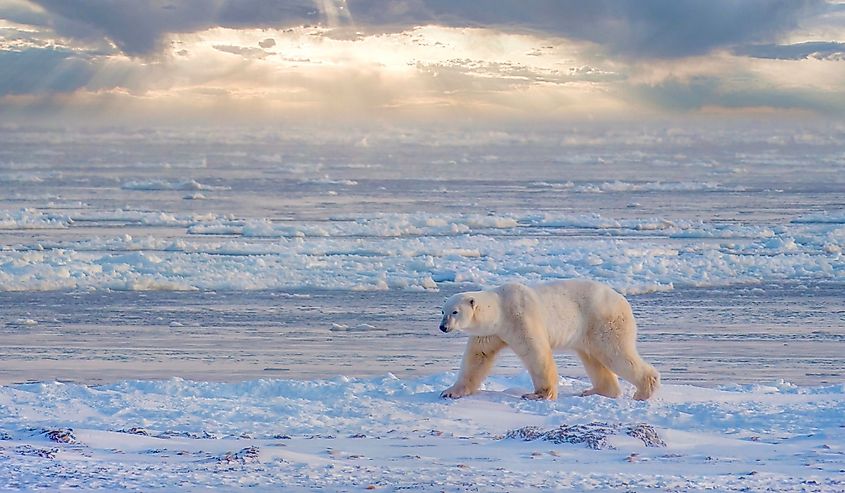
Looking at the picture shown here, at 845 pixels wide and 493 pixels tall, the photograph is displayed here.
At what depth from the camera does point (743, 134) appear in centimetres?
10644

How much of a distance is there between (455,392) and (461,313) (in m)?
0.45

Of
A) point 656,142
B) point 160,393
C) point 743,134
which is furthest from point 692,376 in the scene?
point 743,134

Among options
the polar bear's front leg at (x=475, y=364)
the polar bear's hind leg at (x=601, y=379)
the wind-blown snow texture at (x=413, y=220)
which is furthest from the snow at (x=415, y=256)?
the polar bear's front leg at (x=475, y=364)

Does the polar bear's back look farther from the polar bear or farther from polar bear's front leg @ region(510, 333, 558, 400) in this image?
polar bear's front leg @ region(510, 333, 558, 400)

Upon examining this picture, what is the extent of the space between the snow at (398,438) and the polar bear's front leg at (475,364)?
3.3 inches

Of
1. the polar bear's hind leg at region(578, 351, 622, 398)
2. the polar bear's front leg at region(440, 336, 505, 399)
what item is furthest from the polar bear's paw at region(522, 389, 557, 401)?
the polar bear's hind leg at region(578, 351, 622, 398)

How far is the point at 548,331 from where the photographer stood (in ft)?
21.4

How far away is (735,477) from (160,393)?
342 cm

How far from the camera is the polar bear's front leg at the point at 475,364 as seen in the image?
641 cm

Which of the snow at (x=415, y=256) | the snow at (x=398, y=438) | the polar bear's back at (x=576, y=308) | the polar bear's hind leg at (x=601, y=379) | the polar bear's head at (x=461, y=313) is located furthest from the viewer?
the snow at (x=415, y=256)

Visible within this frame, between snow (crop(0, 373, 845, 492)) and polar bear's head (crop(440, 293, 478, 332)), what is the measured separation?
1.33ft

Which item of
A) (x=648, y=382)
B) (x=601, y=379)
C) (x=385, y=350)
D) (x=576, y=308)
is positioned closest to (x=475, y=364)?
(x=576, y=308)

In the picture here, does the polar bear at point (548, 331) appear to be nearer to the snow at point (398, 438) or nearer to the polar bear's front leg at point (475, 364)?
the polar bear's front leg at point (475, 364)

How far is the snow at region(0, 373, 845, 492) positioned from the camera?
441cm
